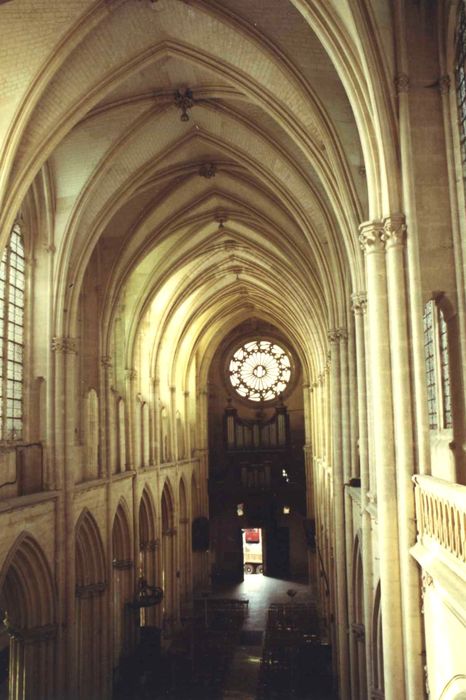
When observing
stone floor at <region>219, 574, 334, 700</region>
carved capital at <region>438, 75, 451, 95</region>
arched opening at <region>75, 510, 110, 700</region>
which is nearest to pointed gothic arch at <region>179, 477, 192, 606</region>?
stone floor at <region>219, 574, 334, 700</region>

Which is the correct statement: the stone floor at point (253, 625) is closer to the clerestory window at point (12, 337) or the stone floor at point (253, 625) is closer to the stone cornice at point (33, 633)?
the stone cornice at point (33, 633)

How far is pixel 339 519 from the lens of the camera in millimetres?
18406

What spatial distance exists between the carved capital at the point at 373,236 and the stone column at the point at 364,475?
3.75 m

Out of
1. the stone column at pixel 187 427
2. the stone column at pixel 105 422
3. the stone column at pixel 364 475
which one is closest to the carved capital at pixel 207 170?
the stone column at pixel 105 422

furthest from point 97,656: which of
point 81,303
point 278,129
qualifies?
point 278,129

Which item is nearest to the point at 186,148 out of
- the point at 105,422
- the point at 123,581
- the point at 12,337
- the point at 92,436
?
the point at 12,337

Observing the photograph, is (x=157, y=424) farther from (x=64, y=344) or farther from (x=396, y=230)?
(x=396, y=230)

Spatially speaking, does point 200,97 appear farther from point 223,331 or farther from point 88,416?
point 223,331

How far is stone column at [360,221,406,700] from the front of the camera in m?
9.27

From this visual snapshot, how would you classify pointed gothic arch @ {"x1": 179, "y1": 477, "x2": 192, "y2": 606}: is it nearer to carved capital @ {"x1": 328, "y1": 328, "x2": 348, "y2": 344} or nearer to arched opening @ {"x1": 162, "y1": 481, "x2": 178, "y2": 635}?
arched opening @ {"x1": 162, "y1": 481, "x2": 178, "y2": 635}

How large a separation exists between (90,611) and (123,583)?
154 inches

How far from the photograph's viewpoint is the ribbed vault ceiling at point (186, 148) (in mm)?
14055

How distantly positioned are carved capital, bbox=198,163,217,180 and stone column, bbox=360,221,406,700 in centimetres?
1302

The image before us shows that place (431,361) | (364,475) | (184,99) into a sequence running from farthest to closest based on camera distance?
(184,99), (364,475), (431,361)
